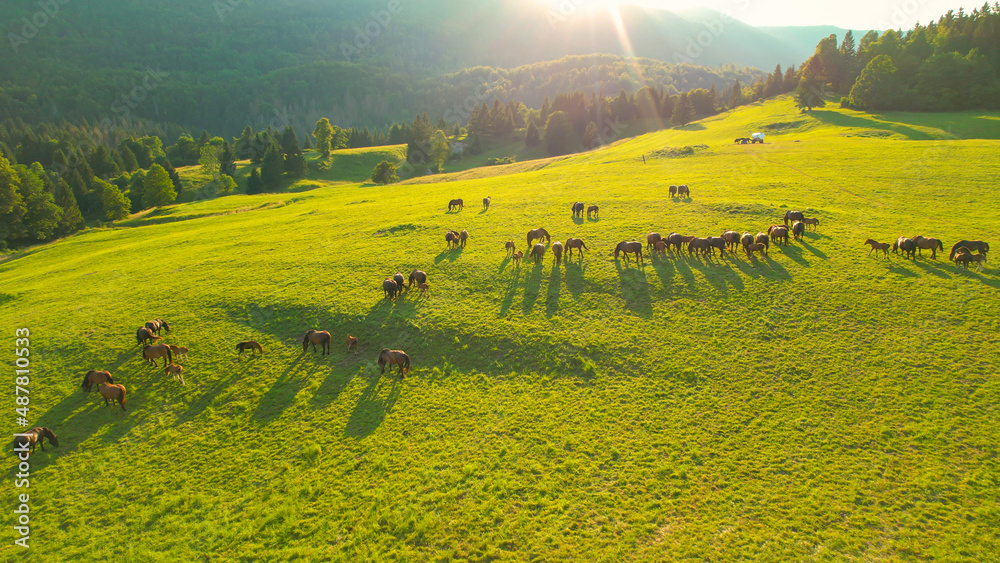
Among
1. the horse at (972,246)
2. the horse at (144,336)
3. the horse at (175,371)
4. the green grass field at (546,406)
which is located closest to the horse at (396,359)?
the green grass field at (546,406)

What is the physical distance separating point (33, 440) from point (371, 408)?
37.1 feet

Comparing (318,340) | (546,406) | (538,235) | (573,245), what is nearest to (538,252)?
(573,245)

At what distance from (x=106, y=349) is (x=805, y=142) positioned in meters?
74.6

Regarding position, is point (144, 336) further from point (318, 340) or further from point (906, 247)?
point (906, 247)

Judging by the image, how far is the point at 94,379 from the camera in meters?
17.5

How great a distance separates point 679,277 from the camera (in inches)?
892

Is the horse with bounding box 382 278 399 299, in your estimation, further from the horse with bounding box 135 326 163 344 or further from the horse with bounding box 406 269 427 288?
the horse with bounding box 135 326 163 344

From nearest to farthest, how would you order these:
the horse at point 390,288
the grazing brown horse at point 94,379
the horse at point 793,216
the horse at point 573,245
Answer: the grazing brown horse at point 94,379
the horse at point 390,288
the horse at point 573,245
the horse at point 793,216

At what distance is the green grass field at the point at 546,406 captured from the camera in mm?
11086

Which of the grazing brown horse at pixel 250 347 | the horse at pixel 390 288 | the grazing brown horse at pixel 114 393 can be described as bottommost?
the grazing brown horse at pixel 114 393

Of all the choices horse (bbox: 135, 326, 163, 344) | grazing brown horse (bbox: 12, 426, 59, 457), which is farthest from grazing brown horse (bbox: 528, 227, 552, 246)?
grazing brown horse (bbox: 12, 426, 59, 457)

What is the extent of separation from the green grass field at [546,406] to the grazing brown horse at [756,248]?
1.52 feet

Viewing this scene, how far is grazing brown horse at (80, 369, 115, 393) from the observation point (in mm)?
17406

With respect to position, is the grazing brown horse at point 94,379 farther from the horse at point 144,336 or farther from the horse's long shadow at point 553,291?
the horse's long shadow at point 553,291
